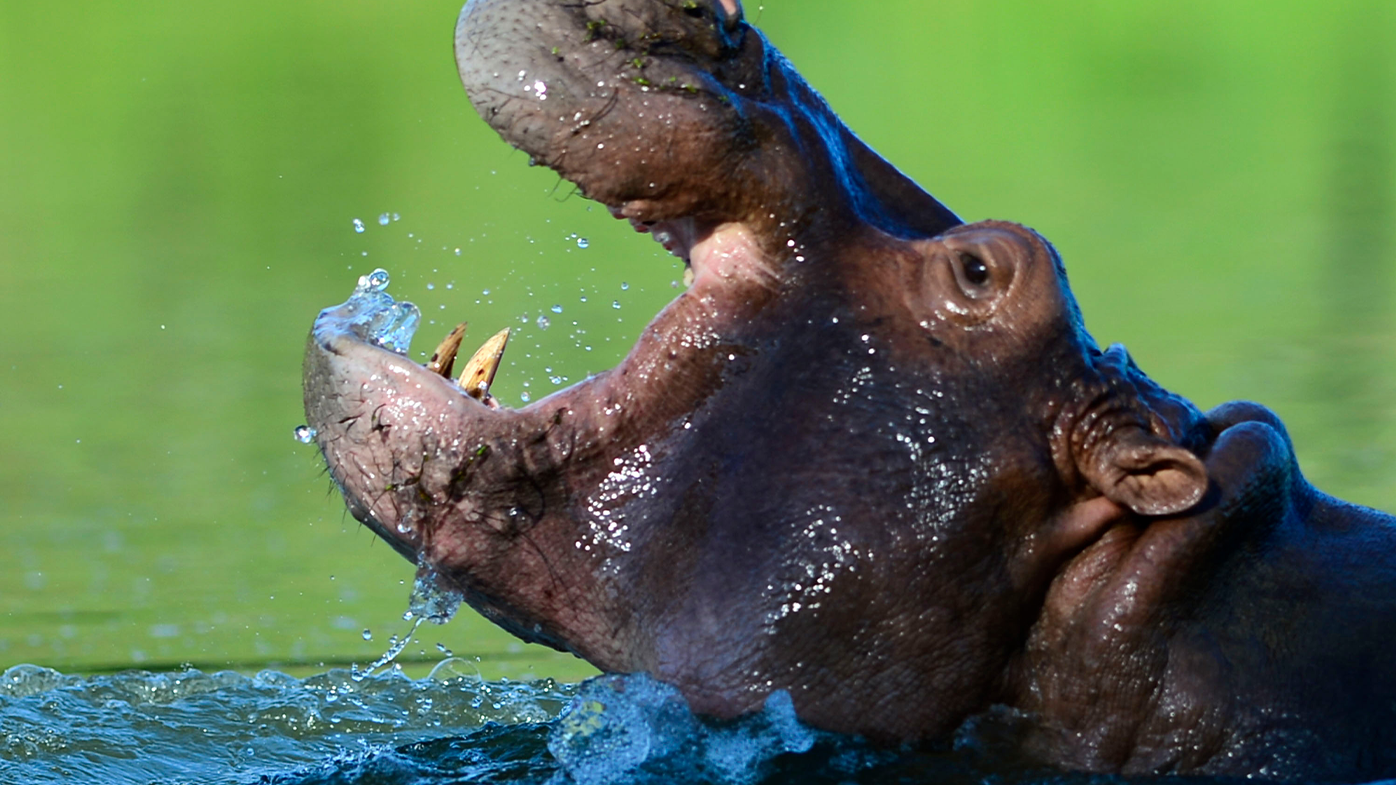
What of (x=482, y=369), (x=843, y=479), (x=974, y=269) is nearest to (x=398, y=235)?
(x=482, y=369)

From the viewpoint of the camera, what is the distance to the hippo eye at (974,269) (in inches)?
130

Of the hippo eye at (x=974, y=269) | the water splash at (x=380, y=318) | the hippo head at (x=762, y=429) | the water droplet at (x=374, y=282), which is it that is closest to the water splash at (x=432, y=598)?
the hippo head at (x=762, y=429)

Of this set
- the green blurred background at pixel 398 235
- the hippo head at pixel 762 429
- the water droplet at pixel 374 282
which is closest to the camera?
the hippo head at pixel 762 429

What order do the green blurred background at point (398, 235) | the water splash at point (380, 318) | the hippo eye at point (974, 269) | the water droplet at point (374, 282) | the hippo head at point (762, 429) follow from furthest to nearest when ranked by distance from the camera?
the green blurred background at point (398, 235)
the water droplet at point (374, 282)
the water splash at point (380, 318)
the hippo eye at point (974, 269)
the hippo head at point (762, 429)

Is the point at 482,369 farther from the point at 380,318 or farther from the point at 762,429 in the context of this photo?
the point at 762,429

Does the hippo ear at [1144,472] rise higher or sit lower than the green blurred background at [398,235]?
lower

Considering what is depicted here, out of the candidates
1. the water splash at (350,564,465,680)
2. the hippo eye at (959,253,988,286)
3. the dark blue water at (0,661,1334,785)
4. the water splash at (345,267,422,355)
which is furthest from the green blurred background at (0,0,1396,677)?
the hippo eye at (959,253,988,286)

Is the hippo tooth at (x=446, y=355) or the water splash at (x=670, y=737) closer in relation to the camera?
the water splash at (x=670, y=737)

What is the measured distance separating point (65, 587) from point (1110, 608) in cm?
422

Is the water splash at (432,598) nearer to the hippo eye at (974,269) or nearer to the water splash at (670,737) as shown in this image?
the water splash at (670,737)

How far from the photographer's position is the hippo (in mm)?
3205

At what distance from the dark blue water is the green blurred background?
558 millimetres

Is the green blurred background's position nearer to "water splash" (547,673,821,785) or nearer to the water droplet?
the water droplet

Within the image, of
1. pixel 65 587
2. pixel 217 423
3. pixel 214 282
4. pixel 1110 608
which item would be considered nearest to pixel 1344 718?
pixel 1110 608
